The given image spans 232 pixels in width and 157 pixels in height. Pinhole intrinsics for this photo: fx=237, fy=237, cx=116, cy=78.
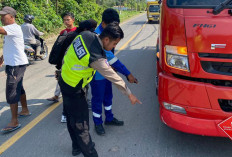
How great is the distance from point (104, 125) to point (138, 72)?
301cm

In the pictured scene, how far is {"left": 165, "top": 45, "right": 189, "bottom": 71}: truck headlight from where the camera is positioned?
2.55 m

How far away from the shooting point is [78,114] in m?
2.66

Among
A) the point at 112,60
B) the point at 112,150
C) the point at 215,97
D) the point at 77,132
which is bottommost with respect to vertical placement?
the point at 112,150

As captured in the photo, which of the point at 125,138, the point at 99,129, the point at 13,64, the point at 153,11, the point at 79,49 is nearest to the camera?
the point at 79,49

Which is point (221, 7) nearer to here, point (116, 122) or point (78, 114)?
point (78, 114)

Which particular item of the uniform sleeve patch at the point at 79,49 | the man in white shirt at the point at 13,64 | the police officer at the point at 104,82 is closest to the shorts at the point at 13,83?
the man in white shirt at the point at 13,64

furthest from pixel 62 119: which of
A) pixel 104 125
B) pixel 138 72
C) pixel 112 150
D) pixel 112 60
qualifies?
pixel 138 72

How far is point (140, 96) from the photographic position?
15.9 ft

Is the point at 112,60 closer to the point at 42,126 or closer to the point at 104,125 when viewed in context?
the point at 104,125

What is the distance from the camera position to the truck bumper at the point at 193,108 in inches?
99.4

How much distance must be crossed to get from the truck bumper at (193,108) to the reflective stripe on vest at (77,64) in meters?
0.94

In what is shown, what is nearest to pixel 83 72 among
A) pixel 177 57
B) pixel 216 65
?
pixel 177 57

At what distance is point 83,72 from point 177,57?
3.40 ft

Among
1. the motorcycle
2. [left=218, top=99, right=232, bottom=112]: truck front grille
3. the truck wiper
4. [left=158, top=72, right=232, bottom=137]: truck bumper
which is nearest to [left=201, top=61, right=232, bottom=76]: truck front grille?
[left=158, top=72, right=232, bottom=137]: truck bumper
